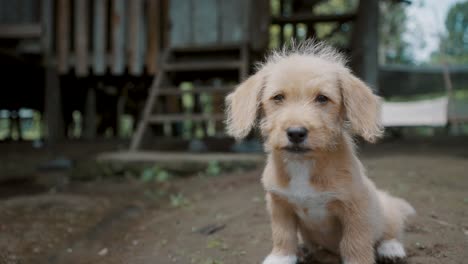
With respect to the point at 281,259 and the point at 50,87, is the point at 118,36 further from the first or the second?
the point at 281,259

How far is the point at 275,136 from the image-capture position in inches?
104

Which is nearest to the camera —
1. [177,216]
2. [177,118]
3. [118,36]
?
[177,216]

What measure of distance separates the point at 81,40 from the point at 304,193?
7.49 m

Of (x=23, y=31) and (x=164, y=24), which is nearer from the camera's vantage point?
(x=23, y=31)

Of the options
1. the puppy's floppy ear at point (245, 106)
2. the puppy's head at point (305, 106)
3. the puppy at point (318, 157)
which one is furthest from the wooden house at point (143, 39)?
the puppy at point (318, 157)

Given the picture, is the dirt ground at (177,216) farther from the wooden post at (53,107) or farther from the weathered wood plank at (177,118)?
the wooden post at (53,107)

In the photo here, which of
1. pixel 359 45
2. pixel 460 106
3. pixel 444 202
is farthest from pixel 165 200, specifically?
pixel 460 106

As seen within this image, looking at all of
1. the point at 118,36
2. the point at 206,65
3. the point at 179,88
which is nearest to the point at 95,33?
the point at 118,36

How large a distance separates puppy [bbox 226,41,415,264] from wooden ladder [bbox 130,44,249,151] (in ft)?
15.2

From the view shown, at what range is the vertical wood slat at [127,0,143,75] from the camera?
8.82 meters

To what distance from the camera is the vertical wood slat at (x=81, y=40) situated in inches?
354

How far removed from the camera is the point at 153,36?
891 centimetres

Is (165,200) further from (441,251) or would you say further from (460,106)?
(460,106)

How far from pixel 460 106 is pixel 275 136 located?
8.95 m
